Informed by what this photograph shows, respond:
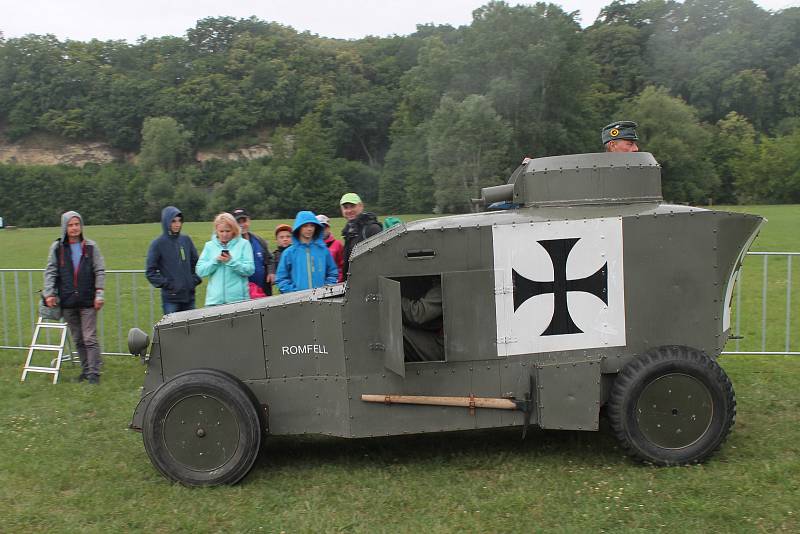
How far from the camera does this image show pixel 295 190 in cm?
6994

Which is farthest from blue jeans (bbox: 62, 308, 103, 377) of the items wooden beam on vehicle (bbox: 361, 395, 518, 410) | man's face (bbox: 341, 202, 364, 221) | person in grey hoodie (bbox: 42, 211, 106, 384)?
wooden beam on vehicle (bbox: 361, 395, 518, 410)

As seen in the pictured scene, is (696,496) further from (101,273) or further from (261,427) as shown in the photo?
(101,273)

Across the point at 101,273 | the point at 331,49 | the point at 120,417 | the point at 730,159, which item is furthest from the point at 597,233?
the point at 331,49

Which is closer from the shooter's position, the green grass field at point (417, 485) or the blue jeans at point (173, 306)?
the green grass field at point (417, 485)

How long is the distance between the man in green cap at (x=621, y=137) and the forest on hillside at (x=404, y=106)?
4721 centimetres

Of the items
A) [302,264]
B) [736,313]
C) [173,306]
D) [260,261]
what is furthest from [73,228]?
[736,313]

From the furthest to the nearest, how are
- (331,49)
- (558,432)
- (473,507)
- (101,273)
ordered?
1. (331,49)
2. (101,273)
3. (558,432)
4. (473,507)

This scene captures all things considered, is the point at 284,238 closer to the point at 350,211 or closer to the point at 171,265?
the point at 350,211

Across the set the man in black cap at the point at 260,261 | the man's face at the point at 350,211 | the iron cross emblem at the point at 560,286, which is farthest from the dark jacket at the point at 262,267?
the iron cross emblem at the point at 560,286

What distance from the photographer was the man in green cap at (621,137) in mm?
7266

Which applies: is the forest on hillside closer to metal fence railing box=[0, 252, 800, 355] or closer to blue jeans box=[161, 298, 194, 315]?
metal fence railing box=[0, 252, 800, 355]

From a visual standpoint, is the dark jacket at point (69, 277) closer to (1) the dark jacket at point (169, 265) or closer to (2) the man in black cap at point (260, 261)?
(1) the dark jacket at point (169, 265)

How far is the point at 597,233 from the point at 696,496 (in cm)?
199

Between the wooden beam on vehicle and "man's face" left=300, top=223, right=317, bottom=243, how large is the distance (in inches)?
92.6
